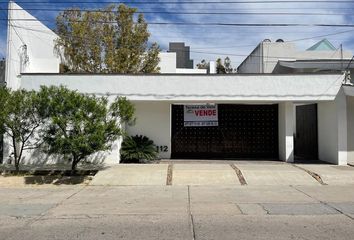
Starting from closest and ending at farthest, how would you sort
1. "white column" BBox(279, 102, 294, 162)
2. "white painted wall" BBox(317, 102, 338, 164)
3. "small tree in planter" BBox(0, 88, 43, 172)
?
"small tree in planter" BBox(0, 88, 43, 172)
"white painted wall" BBox(317, 102, 338, 164)
"white column" BBox(279, 102, 294, 162)

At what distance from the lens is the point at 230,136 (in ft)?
63.3

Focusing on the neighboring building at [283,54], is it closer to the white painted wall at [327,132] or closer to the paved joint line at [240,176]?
the white painted wall at [327,132]

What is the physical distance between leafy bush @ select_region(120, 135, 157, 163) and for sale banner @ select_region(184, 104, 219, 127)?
→ 2.23 m

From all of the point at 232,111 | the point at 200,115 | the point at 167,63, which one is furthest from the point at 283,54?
the point at 200,115

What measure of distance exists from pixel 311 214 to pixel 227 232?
2448 mm

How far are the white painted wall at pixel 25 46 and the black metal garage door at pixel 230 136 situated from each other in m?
7.30

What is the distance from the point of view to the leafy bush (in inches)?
686

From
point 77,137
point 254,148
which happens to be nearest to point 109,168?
point 77,137

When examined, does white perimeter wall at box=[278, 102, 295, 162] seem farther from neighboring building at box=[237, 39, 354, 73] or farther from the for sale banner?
neighboring building at box=[237, 39, 354, 73]

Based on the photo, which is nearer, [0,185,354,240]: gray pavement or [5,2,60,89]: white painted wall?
[0,185,354,240]: gray pavement

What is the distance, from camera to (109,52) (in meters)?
31.2

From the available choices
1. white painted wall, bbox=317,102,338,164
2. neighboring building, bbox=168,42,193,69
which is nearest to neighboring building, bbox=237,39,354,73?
neighboring building, bbox=168,42,193,69

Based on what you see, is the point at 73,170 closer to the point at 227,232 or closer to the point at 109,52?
the point at 227,232

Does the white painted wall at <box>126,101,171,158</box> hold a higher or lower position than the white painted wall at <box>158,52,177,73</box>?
lower
